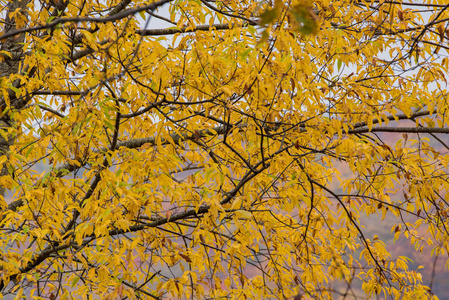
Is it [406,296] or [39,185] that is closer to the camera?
[39,185]

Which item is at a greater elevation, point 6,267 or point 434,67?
point 434,67

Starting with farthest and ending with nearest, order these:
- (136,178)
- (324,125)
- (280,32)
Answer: (136,178)
(324,125)
(280,32)

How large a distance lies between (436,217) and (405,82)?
1.42 m

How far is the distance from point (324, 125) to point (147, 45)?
5.35 feet

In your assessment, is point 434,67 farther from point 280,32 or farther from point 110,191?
point 110,191

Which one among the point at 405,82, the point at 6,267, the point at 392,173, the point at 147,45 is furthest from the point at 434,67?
the point at 6,267

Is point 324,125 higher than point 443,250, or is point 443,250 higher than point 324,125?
point 324,125

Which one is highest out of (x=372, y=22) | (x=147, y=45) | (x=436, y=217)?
(x=372, y=22)

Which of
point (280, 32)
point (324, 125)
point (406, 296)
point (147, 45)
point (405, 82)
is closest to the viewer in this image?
point (280, 32)

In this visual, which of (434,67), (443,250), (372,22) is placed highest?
(372,22)

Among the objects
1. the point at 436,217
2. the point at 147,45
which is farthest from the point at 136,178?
the point at 436,217

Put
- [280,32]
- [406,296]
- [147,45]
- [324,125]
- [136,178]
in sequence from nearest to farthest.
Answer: [280,32], [324,125], [147,45], [136,178], [406,296]

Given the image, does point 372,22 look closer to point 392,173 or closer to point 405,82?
point 405,82

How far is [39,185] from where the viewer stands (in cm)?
339
